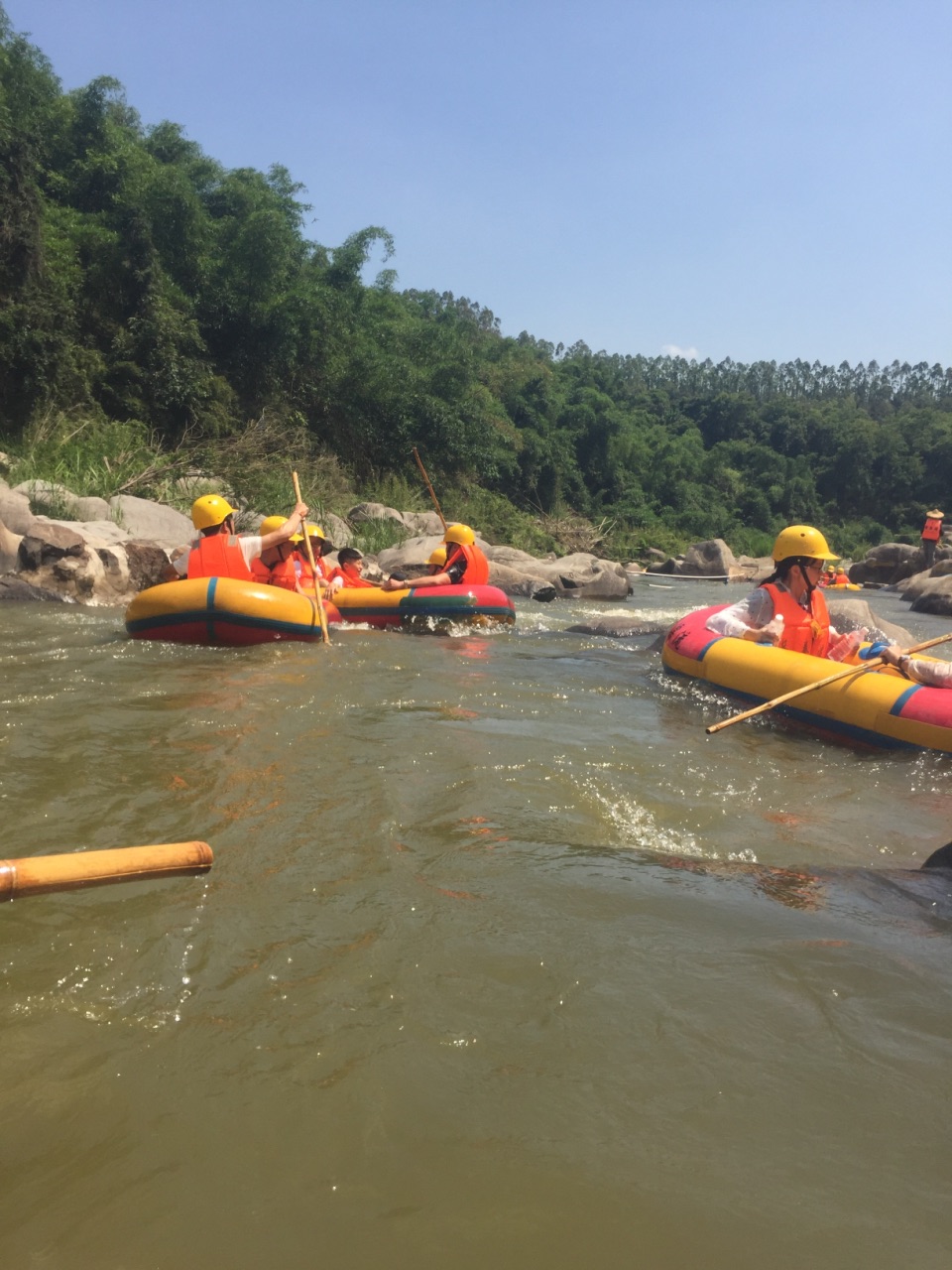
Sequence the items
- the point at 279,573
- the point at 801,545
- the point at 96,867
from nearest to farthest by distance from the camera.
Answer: the point at 96,867
the point at 801,545
the point at 279,573

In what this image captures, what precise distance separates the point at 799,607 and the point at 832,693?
113 centimetres

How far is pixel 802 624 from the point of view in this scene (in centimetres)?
666

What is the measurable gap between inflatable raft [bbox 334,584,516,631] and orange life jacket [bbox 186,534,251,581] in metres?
1.58

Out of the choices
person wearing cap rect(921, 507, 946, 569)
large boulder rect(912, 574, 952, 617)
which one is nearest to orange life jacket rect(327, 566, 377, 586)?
large boulder rect(912, 574, 952, 617)

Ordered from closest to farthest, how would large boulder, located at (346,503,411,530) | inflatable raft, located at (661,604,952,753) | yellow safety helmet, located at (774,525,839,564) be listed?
inflatable raft, located at (661,604,952,753)
yellow safety helmet, located at (774,525,839,564)
large boulder, located at (346,503,411,530)

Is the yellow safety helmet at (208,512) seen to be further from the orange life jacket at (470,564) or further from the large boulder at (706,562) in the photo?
the large boulder at (706,562)

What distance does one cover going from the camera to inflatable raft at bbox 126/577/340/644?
739 centimetres

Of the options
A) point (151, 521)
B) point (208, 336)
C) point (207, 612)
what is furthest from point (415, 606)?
point (208, 336)

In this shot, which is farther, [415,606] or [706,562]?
[706,562]

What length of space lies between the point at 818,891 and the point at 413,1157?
1.77 m

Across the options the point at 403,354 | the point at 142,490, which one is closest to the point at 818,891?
the point at 142,490

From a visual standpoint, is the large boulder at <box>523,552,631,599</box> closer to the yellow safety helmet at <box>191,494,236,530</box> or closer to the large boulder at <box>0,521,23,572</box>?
the large boulder at <box>0,521,23,572</box>

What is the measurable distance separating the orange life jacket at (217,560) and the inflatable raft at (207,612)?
0.96 feet

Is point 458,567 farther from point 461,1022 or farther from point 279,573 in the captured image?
point 461,1022
